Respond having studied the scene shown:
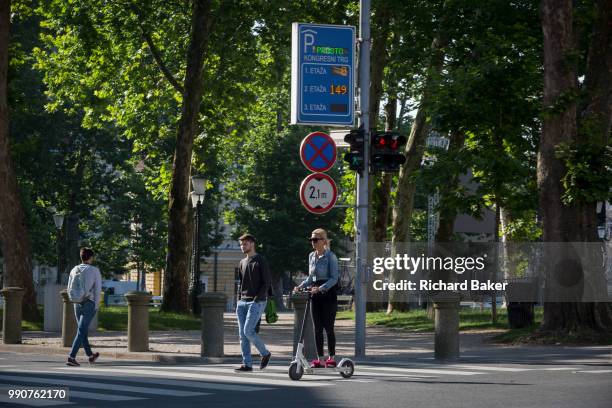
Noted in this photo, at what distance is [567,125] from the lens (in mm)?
24750

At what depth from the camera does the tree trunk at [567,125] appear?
80.1ft

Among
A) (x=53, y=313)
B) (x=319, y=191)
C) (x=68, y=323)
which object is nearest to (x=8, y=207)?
(x=53, y=313)

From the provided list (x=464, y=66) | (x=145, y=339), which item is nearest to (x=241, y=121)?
(x=464, y=66)

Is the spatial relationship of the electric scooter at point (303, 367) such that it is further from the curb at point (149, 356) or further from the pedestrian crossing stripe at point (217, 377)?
the curb at point (149, 356)

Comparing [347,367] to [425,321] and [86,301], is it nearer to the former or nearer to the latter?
[86,301]

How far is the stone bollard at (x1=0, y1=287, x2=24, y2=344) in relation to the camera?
25156 millimetres

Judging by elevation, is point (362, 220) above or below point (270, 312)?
above

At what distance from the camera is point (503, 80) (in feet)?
90.3

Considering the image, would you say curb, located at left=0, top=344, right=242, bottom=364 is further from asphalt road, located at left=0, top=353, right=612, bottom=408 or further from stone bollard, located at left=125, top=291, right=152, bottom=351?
asphalt road, located at left=0, top=353, right=612, bottom=408

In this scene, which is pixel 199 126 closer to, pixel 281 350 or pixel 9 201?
pixel 9 201

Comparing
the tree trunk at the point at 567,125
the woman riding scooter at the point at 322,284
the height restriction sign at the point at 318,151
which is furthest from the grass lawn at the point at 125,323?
the woman riding scooter at the point at 322,284

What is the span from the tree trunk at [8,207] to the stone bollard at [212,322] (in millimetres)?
11134

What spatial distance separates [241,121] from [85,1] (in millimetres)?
8829

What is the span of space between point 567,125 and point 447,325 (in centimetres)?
634
